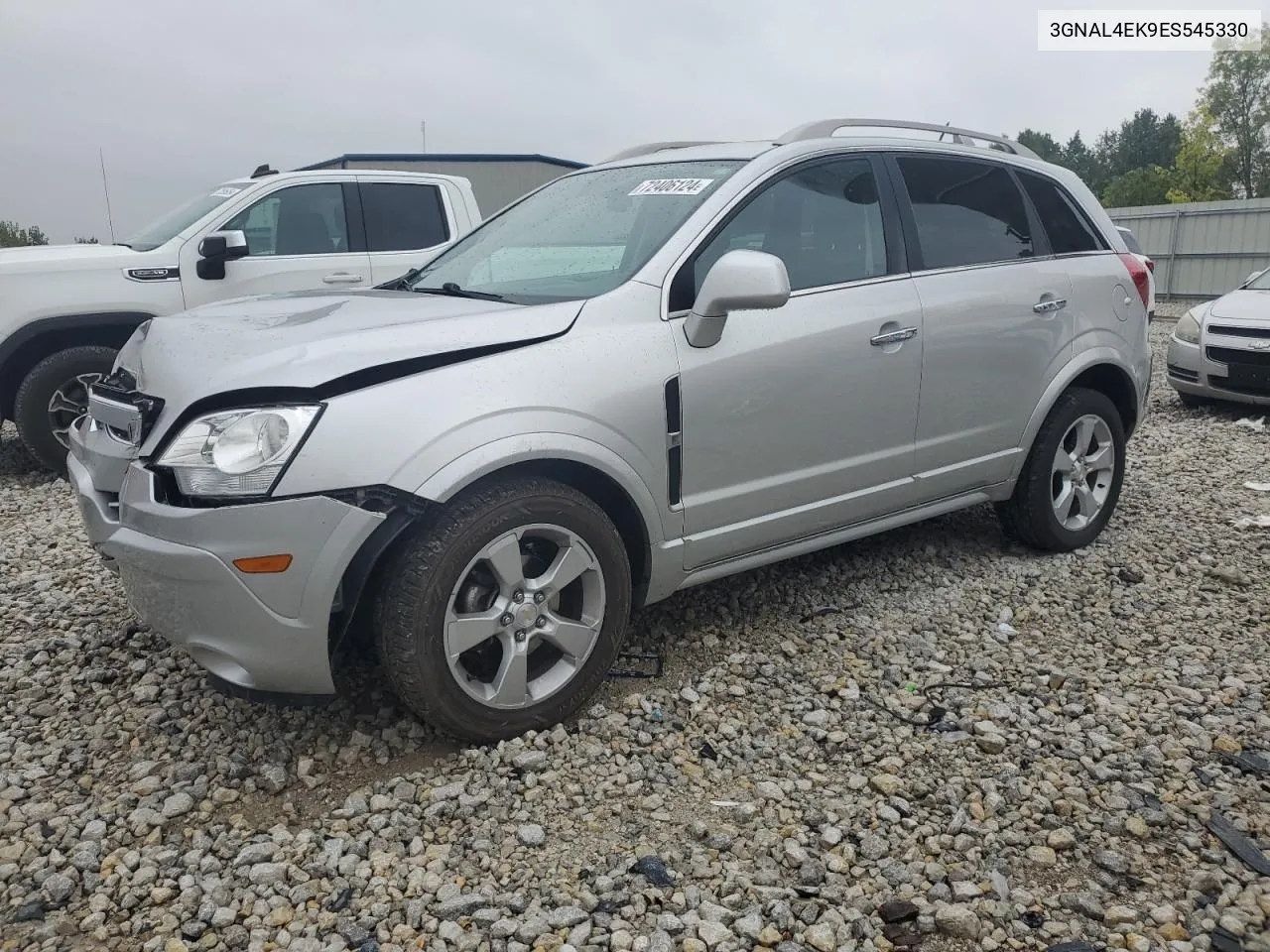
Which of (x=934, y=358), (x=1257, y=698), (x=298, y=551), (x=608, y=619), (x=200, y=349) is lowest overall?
(x=1257, y=698)

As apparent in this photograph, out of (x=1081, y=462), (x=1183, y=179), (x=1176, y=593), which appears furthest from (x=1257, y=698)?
(x=1183, y=179)

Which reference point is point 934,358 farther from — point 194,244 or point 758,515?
point 194,244

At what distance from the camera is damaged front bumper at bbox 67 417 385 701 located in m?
2.38

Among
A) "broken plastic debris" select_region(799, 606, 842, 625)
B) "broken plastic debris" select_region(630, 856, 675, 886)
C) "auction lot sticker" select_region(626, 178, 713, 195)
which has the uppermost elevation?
"auction lot sticker" select_region(626, 178, 713, 195)

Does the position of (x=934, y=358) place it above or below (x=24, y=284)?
below

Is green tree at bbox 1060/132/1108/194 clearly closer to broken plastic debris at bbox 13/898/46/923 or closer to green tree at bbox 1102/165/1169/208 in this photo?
green tree at bbox 1102/165/1169/208

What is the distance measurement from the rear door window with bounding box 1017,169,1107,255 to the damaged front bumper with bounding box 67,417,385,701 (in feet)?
10.8

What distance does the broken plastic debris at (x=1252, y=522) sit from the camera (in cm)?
492

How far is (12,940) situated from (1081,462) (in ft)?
14.1

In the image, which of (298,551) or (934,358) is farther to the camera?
(934,358)

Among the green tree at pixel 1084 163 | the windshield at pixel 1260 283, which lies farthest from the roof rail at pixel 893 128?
the green tree at pixel 1084 163

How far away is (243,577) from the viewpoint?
Answer: 2.40 m

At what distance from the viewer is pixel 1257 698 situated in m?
3.16

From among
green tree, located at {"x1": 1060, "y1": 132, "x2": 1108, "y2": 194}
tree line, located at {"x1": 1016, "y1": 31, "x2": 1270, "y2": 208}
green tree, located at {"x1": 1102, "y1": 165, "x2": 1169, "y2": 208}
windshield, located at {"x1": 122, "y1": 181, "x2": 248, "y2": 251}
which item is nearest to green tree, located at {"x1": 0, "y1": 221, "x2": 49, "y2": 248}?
windshield, located at {"x1": 122, "y1": 181, "x2": 248, "y2": 251}
